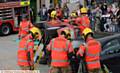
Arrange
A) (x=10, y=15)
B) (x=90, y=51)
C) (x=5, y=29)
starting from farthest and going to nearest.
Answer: (x=10, y=15), (x=5, y=29), (x=90, y=51)

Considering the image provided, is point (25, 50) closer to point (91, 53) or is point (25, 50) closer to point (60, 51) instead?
point (60, 51)

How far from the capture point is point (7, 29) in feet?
84.5

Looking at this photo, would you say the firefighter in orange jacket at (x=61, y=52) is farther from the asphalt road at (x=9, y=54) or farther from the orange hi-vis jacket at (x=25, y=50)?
the asphalt road at (x=9, y=54)

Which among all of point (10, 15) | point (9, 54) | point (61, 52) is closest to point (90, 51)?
point (61, 52)

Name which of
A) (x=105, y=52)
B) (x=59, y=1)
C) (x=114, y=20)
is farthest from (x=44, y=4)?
(x=105, y=52)

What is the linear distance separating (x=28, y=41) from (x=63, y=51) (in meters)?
1.08

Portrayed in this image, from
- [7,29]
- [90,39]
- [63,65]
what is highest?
[90,39]

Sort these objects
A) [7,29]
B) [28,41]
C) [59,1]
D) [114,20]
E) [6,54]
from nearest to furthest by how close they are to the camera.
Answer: [28,41], [6,54], [114,20], [7,29], [59,1]

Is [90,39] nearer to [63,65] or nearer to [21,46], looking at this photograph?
[63,65]

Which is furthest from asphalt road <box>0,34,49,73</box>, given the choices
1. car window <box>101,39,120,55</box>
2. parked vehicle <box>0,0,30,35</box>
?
car window <box>101,39,120,55</box>

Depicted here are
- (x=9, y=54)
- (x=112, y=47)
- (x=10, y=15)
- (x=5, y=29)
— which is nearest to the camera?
(x=112, y=47)

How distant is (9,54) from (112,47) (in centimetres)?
737

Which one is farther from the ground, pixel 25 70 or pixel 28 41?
pixel 28 41

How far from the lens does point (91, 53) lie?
10.3 meters
